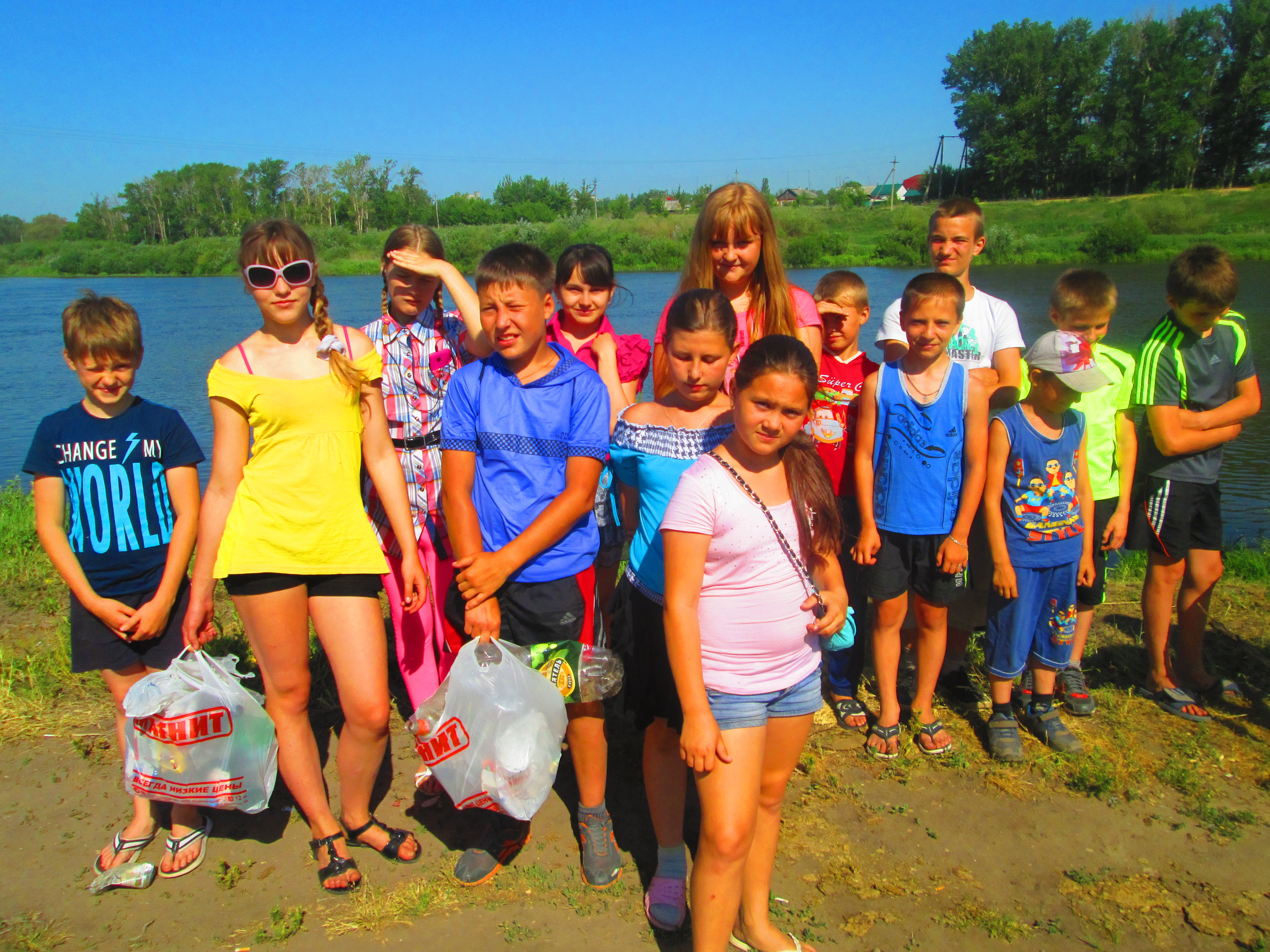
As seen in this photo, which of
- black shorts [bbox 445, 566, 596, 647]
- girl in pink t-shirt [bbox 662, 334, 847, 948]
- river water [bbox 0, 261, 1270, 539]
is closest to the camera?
girl in pink t-shirt [bbox 662, 334, 847, 948]

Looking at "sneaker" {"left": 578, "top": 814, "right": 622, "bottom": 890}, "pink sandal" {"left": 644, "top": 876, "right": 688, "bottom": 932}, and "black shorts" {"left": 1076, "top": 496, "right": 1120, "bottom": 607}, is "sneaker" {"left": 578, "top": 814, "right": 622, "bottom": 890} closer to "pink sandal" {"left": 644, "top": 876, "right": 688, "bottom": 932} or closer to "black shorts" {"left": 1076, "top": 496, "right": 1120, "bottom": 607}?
"pink sandal" {"left": 644, "top": 876, "right": 688, "bottom": 932}

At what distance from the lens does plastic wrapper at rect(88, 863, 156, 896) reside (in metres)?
Answer: 2.54

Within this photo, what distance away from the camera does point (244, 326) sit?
21031 mm

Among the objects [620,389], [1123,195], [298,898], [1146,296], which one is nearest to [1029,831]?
[620,389]

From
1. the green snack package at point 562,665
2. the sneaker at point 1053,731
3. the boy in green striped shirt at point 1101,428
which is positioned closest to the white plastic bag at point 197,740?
the green snack package at point 562,665

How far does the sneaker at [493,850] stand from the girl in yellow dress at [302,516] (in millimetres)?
370

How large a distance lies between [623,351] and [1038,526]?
177cm

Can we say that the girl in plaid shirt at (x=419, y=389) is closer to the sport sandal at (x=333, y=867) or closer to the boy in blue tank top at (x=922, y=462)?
the sport sandal at (x=333, y=867)

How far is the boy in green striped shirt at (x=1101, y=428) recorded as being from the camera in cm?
332

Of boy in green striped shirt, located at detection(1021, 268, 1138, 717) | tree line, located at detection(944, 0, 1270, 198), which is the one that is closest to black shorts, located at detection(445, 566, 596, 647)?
boy in green striped shirt, located at detection(1021, 268, 1138, 717)

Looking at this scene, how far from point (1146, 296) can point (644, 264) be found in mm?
23724

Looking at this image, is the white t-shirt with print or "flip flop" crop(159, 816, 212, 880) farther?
the white t-shirt with print

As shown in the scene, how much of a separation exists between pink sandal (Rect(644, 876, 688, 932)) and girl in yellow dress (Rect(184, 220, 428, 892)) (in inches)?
38.0

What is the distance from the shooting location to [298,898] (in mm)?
2518
